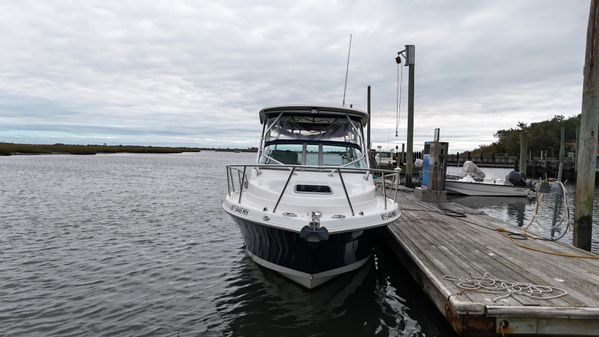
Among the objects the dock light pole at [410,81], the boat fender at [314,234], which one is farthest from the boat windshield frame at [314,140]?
the dock light pole at [410,81]

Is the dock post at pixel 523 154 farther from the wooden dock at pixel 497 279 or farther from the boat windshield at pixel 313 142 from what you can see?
the boat windshield at pixel 313 142

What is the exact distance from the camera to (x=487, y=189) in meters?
22.0

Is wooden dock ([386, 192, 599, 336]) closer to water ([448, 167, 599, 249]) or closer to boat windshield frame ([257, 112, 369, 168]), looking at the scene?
boat windshield frame ([257, 112, 369, 168])

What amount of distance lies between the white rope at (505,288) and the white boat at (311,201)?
168 cm

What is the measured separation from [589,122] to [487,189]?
15.8m

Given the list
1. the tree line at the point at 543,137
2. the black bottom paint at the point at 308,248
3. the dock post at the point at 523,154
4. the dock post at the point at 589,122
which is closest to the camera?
the black bottom paint at the point at 308,248

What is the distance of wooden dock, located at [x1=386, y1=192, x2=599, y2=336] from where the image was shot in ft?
14.7

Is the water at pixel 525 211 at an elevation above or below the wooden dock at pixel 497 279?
below

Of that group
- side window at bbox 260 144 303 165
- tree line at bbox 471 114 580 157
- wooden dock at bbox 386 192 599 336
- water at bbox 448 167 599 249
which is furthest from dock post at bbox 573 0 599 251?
tree line at bbox 471 114 580 157

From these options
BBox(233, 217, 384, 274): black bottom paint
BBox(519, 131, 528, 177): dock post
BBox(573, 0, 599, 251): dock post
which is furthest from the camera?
BBox(519, 131, 528, 177): dock post

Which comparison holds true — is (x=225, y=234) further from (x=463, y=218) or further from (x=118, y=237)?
(x=463, y=218)

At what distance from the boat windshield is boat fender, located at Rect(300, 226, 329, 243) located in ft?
9.27

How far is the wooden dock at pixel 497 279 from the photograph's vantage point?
14.7ft

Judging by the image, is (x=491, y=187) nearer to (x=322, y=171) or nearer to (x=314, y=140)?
(x=314, y=140)
